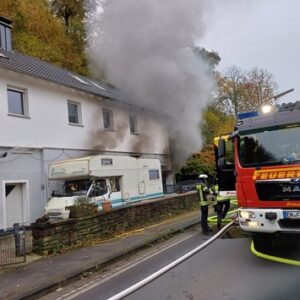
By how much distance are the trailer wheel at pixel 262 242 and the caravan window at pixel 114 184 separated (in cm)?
877

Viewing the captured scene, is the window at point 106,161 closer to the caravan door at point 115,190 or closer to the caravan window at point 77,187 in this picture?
the caravan door at point 115,190

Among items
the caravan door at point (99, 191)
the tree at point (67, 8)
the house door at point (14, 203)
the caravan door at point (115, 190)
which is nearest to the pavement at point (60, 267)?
the caravan door at point (99, 191)

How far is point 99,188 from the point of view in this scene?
51.7ft

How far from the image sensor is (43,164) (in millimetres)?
16812

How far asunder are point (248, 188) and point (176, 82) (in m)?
14.4

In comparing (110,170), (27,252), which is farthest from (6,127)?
(27,252)

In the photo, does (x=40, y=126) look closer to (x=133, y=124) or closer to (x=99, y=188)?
(x=99, y=188)

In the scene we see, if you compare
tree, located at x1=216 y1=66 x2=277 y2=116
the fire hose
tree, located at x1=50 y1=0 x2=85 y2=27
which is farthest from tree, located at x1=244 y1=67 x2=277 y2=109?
the fire hose

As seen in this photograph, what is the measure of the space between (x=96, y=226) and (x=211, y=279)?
5.74 metres

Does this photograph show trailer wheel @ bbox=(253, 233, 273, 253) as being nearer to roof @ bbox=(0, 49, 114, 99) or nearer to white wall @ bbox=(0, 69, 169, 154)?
white wall @ bbox=(0, 69, 169, 154)

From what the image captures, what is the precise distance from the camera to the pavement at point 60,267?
275 inches

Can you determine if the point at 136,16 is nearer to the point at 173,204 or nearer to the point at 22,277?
the point at 173,204

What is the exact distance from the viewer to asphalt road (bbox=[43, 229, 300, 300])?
5.86 meters

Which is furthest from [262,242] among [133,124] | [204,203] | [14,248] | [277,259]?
[133,124]
